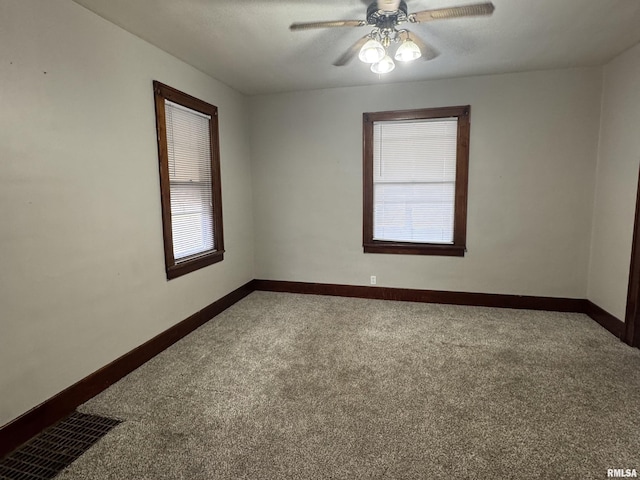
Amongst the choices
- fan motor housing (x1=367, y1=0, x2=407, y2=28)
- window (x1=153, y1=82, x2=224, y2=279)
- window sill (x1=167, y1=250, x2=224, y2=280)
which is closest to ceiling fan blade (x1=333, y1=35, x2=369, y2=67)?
fan motor housing (x1=367, y1=0, x2=407, y2=28)

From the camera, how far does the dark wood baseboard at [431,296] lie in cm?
394

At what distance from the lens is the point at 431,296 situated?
4277 millimetres

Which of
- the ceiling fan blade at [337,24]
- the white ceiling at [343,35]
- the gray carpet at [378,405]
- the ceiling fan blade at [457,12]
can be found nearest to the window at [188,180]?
the white ceiling at [343,35]

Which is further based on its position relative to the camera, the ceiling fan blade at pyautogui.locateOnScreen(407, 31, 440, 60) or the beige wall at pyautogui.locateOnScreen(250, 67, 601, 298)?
the beige wall at pyautogui.locateOnScreen(250, 67, 601, 298)

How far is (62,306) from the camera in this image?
221 cm

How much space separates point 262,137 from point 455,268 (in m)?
3.00

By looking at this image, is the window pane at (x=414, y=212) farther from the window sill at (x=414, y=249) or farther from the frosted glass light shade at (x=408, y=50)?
the frosted glass light shade at (x=408, y=50)

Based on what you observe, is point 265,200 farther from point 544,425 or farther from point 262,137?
point 544,425

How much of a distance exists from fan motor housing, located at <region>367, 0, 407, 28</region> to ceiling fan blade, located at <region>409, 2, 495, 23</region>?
0.08 m

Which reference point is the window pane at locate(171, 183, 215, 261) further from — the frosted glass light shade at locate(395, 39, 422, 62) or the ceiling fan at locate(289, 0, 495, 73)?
the frosted glass light shade at locate(395, 39, 422, 62)

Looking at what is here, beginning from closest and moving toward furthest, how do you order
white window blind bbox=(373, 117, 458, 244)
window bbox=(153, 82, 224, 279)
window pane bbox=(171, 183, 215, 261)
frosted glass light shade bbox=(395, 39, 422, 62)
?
frosted glass light shade bbox=(395, 39, 422, 62)
window bbox=(153, 82, 224, 279)
window pane bbox=(171, 183, 215, 261)
white window blind bbox=(373, 117, 458, 244)

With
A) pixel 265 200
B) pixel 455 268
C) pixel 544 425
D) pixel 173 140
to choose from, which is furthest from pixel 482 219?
pixel 173 140

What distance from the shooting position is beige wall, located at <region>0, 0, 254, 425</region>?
1930 mm

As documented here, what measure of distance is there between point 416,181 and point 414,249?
0.83 meters
